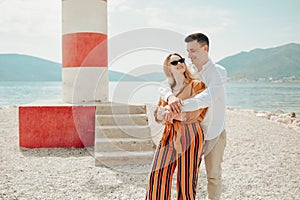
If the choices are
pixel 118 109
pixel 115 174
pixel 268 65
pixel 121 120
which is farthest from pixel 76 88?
pixel 268 65

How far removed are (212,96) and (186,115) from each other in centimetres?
24

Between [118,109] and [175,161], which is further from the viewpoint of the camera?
[118,109]

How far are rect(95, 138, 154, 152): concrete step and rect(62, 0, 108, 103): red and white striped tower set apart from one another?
4.41 ft

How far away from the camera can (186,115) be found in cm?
221

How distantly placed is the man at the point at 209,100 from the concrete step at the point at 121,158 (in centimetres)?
198

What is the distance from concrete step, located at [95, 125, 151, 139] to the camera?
4.86 meters

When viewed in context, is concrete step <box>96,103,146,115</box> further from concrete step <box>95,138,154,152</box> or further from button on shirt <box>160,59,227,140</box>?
button on shirt <box>160,59,227,140</box>

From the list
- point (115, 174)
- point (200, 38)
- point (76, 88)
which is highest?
point (200, 38)

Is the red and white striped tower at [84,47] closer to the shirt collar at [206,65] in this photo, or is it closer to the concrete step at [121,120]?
the concrete step at [121,120]

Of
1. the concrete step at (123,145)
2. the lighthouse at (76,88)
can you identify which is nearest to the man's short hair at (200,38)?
the concrete step at (123,145)

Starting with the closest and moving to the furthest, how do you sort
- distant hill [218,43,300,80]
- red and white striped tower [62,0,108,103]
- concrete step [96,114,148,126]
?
concrete step [96,114,148,126] < red and white striped tower [62,0,108,103] < distant hill [218,43,300,80]

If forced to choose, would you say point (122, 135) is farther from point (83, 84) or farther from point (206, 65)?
point (206, 65)

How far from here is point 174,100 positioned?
83.7 inches

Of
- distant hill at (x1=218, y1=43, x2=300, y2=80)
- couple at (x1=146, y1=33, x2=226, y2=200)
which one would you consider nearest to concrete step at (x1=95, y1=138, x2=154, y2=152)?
couple at (x1=146, y1=33, x2=226, y2=200)
